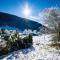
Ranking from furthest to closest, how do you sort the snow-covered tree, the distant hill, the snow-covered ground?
the snow-covered tree, the distant hill, the snow-covered ground

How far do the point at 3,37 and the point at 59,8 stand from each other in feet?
4.02

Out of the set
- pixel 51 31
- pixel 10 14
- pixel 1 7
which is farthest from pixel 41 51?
pixel 1 7

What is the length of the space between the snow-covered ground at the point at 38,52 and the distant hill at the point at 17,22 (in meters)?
0.23

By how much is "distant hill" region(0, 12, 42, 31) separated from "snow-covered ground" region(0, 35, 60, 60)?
232mm

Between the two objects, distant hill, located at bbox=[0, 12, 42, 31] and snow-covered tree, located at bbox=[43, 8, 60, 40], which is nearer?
distant hill, located at bbox=[0, 12, 42, 31]

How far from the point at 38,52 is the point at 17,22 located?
0.67 m

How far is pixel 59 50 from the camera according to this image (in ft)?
8.89

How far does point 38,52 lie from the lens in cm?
263

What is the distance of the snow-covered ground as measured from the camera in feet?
8.22

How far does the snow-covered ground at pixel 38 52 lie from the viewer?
2.51 metres

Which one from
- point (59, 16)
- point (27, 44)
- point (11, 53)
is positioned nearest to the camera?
point (11, 53)

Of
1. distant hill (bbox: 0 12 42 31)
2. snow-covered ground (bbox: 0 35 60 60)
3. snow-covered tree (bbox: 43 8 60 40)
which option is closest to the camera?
snow-covered ground (bbox: 0 35 60 60)

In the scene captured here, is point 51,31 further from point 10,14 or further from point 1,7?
point 1,7

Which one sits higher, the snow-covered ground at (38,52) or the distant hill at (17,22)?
the distant hill at (17,22)
